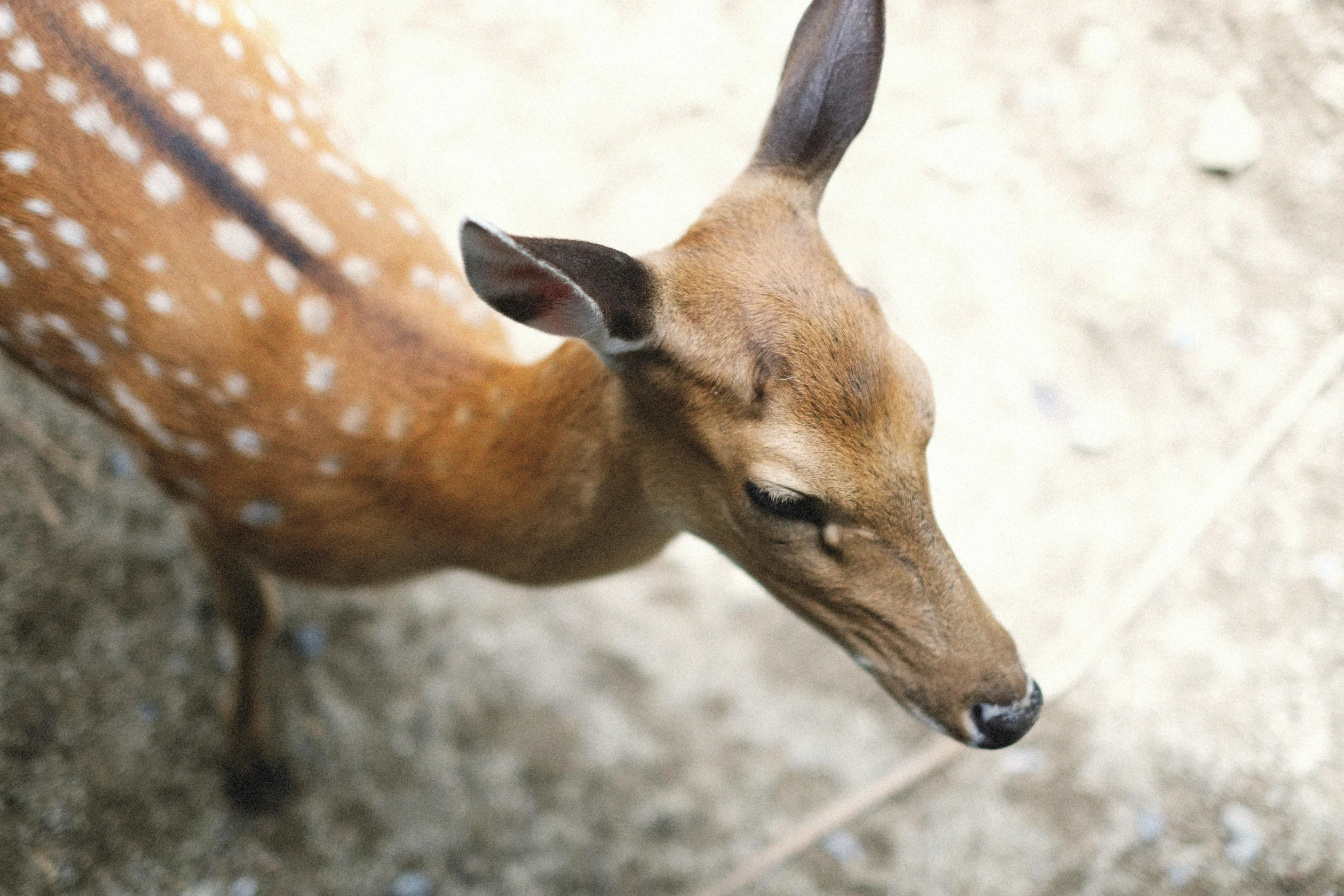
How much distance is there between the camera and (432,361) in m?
2.08

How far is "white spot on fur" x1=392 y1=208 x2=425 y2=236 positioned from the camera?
230 cm

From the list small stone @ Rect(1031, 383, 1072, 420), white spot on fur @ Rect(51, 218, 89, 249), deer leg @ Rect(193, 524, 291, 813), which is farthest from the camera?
small stone @ Rect(1031, 383, 1072, 420)

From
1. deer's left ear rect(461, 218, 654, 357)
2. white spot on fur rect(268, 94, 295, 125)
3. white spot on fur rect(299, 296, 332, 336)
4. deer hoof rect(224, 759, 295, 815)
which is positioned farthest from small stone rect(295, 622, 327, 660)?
deer's left ear rect(461, 218, 654, 357)

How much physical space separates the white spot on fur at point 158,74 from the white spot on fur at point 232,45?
0.17 meters

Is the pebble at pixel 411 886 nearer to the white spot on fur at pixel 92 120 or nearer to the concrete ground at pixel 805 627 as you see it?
the concrete ground at pixel 805 627

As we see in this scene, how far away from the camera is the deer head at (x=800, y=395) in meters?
1.56

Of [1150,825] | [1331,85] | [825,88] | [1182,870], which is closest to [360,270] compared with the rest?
[825,88]

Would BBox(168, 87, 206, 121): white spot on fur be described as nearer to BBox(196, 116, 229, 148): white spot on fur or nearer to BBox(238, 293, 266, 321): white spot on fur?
BBox(196, 116, 229, 148): white spot on fur

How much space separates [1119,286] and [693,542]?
165cm

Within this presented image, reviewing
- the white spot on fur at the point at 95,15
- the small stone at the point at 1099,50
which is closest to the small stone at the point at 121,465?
the white spot on fur at the point at 95,15

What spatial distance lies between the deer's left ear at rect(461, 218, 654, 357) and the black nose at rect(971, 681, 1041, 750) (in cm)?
85

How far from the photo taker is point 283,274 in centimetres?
201

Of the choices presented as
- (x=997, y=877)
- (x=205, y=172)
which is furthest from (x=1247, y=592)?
(x=205, y=172)

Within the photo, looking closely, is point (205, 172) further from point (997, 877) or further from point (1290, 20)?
point (1290, 20)
